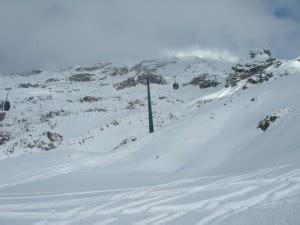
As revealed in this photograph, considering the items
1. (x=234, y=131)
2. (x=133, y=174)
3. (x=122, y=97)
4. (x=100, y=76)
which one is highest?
(x=100, y=76)

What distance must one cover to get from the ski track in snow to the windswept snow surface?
24 mm

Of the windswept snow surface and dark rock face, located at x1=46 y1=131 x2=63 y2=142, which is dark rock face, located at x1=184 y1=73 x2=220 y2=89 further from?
dark rock face, located at x1=46 y1=131 x2=63 y2=142

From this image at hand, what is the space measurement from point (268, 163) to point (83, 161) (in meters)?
10.1

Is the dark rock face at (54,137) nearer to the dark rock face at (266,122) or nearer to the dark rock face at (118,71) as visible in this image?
the dark rock face at (266,122)

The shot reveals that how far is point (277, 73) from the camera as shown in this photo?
4059 centimetres

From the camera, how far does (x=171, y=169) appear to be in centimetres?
1759

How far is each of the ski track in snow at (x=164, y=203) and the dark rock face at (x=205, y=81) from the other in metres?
51.0

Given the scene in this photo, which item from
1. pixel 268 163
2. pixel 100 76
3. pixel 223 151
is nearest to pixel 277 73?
pixel 223 151

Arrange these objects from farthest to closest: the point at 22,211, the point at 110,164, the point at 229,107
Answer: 1. the point at 229,107
2. the point at 110,164
3. the point at 22,211

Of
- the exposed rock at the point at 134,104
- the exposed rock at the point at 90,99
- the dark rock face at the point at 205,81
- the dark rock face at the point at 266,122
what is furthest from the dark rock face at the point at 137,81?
the dark rock face at the point at 266,122

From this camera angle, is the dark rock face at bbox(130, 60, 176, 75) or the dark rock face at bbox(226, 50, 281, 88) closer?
the dark rock face at bbox(226, 50, 281, 88)

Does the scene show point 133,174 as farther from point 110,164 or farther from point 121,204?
point 121,204

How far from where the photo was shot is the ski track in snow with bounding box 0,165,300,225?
713 cm

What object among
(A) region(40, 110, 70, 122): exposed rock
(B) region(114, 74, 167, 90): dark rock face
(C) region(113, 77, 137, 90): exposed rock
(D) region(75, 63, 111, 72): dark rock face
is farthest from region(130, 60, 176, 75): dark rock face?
(A) region(40, 110, 70, 122): exposed rock
